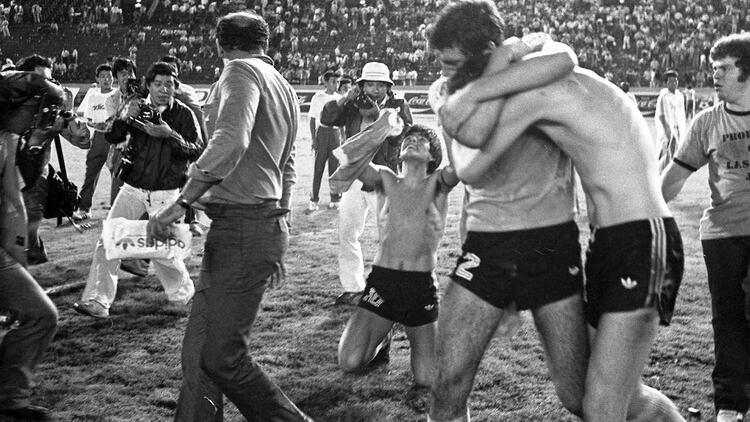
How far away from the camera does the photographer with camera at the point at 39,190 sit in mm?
6328

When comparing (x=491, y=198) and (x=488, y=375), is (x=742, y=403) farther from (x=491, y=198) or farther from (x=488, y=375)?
(x=491, y=198)

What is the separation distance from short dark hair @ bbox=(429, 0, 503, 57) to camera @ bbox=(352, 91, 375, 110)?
15.5ft

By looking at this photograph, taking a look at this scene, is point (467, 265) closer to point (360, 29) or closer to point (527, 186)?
point (527, 186)

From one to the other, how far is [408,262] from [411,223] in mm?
251

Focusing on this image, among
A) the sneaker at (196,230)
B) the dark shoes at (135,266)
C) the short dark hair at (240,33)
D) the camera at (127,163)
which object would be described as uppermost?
the short dark hair at (240,33)

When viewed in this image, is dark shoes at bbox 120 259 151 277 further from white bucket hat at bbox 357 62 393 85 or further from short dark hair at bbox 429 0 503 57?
short dark hair at bbox 429 0 503 57

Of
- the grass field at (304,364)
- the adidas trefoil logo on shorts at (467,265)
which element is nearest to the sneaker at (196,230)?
the grass field at (304,364)

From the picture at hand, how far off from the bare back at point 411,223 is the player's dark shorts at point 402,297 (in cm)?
7

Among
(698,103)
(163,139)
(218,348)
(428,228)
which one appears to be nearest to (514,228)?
(218,348)

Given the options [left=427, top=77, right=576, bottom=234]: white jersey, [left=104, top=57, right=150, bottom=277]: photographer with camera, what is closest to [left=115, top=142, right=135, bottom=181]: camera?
[left=104, top=57, right=150, bottom=277]: photographer with camera

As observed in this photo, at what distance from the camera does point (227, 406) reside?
16.2 ft

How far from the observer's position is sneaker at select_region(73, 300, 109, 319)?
6.66 meters

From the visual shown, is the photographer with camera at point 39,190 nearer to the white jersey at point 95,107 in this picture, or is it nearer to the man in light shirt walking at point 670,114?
the white jersey at point 95,107

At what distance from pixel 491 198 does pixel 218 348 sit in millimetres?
1408
